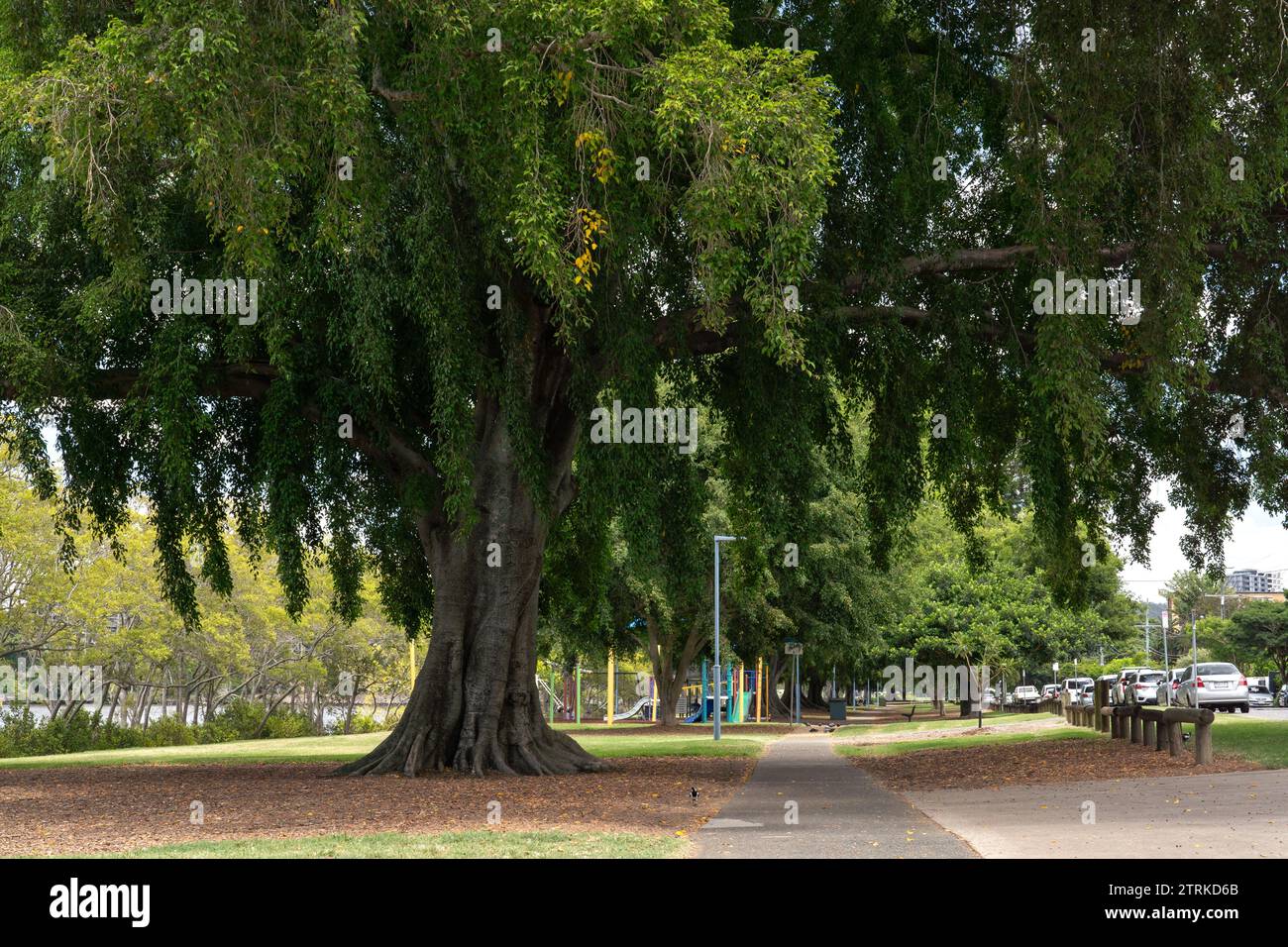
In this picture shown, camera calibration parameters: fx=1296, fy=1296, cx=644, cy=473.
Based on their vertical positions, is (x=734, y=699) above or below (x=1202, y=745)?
below

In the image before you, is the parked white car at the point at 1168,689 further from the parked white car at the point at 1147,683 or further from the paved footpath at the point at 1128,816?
the paved footpath at the point at 1128,816

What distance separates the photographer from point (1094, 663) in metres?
84.4

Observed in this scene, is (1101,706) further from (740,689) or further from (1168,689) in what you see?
(740,689)

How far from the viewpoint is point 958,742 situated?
30.4m

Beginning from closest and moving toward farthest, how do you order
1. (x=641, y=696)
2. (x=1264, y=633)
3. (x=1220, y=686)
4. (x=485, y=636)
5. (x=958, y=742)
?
(x=485, y=636), (x=958, y=742), (x=1220, y=686), (x=641, y=696), (x=1264, y=633)

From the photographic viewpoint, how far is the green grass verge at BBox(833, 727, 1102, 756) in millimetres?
27703

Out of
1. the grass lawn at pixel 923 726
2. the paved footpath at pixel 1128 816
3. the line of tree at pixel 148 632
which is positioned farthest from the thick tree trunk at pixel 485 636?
the grass lawn at pixel 923 726

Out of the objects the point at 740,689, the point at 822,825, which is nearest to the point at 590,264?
the point at 822,825

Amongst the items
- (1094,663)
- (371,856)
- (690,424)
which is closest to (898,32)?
(690,424)

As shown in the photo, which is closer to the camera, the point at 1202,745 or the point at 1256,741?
the point at 1202,745

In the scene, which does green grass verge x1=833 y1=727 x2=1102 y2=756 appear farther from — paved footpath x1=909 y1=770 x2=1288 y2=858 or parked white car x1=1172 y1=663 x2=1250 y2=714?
parked white car x1=1172 y1=663 x2=1250 y2=714

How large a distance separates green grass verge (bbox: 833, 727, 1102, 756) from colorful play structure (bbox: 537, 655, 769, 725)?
47.4 feet

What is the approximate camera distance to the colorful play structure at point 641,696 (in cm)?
5241

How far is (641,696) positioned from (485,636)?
149ft
